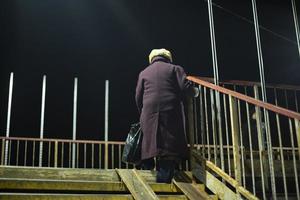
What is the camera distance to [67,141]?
945 cm

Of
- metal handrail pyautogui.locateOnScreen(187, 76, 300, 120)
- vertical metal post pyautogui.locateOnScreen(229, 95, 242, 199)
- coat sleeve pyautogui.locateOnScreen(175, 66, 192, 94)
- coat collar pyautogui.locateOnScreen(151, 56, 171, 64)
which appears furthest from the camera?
coat collar pyautogui.locateOnScreen(151, 56, 171, 64)

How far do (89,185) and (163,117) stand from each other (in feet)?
3.16

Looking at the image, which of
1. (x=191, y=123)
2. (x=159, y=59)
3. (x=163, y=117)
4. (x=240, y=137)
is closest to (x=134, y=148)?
(x=163, y=117)

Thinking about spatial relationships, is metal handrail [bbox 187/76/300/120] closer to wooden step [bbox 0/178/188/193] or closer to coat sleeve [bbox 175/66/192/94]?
coat sleeve [bbox 175/66/192/94]

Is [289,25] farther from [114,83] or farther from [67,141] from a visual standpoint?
[67,141]

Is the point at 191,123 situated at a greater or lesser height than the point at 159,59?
lesser

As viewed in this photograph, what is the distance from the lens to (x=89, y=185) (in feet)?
12.7

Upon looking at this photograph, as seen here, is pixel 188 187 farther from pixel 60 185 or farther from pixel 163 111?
pixel 60 185

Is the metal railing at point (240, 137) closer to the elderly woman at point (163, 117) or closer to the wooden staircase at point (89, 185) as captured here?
the elderly woman at point (163, 117)

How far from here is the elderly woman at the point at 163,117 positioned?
4281 mm

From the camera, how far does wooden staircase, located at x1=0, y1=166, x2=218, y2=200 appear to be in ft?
12.0

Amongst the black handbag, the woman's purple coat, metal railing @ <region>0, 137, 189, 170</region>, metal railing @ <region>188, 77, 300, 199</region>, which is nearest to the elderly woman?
the woman's purple coat

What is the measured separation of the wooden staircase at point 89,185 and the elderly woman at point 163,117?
0.18 m

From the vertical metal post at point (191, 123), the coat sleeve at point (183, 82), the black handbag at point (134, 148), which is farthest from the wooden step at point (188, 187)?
the coat sleeve at point (183, 82)
